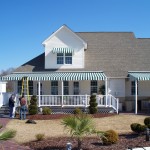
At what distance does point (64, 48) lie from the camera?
34469 millimetres

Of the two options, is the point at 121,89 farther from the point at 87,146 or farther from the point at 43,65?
the point at 87,146

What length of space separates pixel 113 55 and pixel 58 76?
7.14 metres

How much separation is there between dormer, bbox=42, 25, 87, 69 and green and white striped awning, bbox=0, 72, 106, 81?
151 centimetres

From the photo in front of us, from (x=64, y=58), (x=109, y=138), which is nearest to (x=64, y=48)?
(x=64, y=58)

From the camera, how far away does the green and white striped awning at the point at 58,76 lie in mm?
31725

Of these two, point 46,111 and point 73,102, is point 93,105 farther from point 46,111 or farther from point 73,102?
point 46,111

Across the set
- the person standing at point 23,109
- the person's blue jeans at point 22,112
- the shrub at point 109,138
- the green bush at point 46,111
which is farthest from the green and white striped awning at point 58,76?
the shrub at point 109,138

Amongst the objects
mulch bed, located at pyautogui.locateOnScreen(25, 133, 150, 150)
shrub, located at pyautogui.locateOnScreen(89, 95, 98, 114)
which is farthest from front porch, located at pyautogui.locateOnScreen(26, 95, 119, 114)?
mulch bed, located at pyautogui.locateOnScreen(25, 133, 150, 150)

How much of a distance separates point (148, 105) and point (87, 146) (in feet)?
59.8

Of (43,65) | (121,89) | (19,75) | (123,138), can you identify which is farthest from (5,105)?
(123,138)

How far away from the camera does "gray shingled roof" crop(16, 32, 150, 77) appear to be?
34812 mm

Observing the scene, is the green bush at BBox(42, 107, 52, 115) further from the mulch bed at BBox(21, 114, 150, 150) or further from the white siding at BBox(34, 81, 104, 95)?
the mulch bed at BBox(21, 114, 150, 150)

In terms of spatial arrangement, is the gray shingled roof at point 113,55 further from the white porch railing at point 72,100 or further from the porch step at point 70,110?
the porch step at point 70,110

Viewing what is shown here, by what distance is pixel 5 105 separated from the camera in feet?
108
